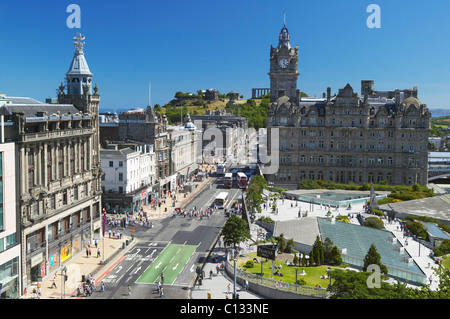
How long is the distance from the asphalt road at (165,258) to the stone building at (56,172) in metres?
7.54

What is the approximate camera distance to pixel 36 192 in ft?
174

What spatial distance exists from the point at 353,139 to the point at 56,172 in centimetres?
7789

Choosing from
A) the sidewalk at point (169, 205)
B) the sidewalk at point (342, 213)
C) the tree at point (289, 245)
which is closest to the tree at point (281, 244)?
the tree at point (289, 245)

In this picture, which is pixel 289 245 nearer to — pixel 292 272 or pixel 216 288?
pixel 292 272

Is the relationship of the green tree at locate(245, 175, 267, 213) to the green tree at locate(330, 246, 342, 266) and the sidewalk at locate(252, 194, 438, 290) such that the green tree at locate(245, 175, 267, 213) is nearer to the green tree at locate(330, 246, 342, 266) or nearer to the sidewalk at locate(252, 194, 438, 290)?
the sidewalk at locate(252, 194, 438, 290)

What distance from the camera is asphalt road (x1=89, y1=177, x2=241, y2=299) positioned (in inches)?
2024

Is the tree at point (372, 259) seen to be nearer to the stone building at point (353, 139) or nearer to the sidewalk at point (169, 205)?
the sidewalk at point (169, 205)

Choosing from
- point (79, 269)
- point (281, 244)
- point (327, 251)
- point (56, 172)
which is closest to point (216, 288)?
point (281, 244)

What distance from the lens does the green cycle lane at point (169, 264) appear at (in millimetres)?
54875

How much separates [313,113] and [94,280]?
77276 mm

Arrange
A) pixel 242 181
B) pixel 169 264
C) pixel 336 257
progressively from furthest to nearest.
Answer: pixel 242 181
pixel 169 264
pixel 336 257

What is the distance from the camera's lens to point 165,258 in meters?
62.7

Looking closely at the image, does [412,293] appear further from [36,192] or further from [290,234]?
[36,192]
